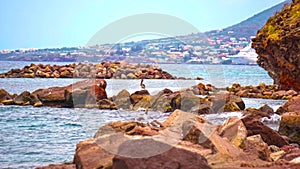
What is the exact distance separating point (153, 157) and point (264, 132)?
546cm

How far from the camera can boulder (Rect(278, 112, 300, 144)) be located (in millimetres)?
13383

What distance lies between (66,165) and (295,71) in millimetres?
22757

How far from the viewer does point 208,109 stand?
24766 millimetres

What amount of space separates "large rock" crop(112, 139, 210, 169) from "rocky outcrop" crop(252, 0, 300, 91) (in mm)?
22380

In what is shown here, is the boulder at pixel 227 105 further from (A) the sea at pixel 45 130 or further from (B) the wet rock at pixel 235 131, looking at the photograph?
(B) the wet rock at pixel 235 131

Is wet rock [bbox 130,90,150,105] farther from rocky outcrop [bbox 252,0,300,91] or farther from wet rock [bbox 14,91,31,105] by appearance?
rocky outcrop [bbox 252,0,300,91]

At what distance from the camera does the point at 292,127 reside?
1359 centimetres

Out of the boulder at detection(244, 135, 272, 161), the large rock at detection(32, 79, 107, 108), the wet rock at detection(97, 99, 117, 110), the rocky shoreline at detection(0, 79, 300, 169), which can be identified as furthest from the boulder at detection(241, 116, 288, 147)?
the wet rock at detection(97, 99, 117, 110)

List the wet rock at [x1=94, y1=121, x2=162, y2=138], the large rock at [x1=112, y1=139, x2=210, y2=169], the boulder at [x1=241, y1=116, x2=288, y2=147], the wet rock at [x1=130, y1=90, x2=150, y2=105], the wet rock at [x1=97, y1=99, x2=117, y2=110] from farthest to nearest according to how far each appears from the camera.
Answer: the wet rock at [x1=130, y1=90, x2=150, y2=105]
the wet rock at [x1=97, y1=99, x2=117, y2=110]
the boulder at [x1=241, y1=116, x2=288, y2=147]
the wet rock at [x1=94, y1=121, x2=162, y2=138]
the large rock at [x1=112, y1=139, x2=210, y2=169]

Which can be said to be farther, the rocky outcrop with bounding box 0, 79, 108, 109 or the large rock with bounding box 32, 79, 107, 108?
the rocky outcrop with bounding box 0, 79, 108, 109

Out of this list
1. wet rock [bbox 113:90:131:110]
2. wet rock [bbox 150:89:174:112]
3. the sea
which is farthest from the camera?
wet rock [bbox 113:90:131:110]

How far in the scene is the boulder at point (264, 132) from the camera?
1186 cm

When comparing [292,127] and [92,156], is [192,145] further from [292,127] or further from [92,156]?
[292,127]

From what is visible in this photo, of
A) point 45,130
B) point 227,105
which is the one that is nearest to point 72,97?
point 227,105
